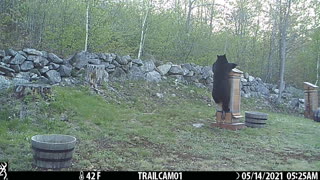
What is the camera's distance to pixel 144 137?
21.5 ft

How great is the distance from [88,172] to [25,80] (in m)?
5.38

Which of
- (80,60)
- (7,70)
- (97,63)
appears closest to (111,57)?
(97,63)

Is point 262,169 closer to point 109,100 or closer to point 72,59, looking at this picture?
point 109,100

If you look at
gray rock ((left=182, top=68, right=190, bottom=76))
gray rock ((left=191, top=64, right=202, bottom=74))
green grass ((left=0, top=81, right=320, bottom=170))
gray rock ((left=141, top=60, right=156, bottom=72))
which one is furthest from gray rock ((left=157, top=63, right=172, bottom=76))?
green grass ((left=0, top=81, right=320, bottom=170))

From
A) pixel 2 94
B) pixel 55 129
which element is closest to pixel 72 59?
pixel 2 94

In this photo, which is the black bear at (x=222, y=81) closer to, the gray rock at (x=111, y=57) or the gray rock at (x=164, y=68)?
the gray rock at (x=111, y=57)

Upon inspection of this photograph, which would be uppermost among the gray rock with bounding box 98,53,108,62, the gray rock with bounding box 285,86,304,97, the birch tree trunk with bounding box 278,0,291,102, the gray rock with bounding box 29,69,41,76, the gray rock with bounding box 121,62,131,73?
the birch tree trunk with bounding box 278,0,291,102

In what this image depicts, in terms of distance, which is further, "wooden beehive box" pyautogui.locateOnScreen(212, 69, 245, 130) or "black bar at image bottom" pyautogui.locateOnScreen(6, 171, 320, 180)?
"wooden beehive box" pyautogui.locateOnScreen(212, 69, 245, 130)

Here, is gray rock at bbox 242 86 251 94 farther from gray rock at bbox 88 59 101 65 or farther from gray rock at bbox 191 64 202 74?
gray rock at bbox 88 59 101 65

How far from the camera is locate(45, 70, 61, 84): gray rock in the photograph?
9.29 metres

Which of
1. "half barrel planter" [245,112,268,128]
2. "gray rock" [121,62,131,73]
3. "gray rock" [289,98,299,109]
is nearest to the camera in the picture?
"half barrel planter" [245,112,268,128]

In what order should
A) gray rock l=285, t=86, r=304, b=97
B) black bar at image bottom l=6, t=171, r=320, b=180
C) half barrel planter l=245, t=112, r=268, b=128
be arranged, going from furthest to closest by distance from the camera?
gray rock l=285, t=86, r=304, b=97
half barrel planter l=245, t=112, r=268, b=128
black bar at image bottom l=6, t=171, r=320, b=180

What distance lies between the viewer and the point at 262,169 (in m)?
4.65

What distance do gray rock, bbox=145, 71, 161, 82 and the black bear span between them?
4.03 meters
